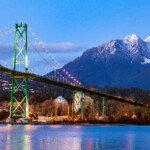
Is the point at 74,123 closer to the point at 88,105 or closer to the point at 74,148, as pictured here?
the point at 88,105

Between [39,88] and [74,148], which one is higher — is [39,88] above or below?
above

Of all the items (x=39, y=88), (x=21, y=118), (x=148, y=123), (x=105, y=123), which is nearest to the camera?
(x=21, y=118)

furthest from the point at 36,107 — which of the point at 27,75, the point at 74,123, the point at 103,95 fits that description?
the point at 27,75

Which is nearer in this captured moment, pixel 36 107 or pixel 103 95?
pixel 103 95

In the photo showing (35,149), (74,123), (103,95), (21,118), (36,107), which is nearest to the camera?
(35,149)

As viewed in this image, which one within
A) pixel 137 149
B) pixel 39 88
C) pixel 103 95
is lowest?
pixel 137 149

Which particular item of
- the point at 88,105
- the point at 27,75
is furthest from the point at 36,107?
the point at 27,75

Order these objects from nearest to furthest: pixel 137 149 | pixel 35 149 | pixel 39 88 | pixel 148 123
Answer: pixel 35 149
pixel 137 149
pixel 148 123
pixel 39 88

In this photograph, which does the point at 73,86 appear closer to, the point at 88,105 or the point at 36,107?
the point at 88,105

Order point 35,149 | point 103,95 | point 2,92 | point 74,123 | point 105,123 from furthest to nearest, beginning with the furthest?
point 2,92, point 105,123, point 74,123, point 103,95, point 35,149
